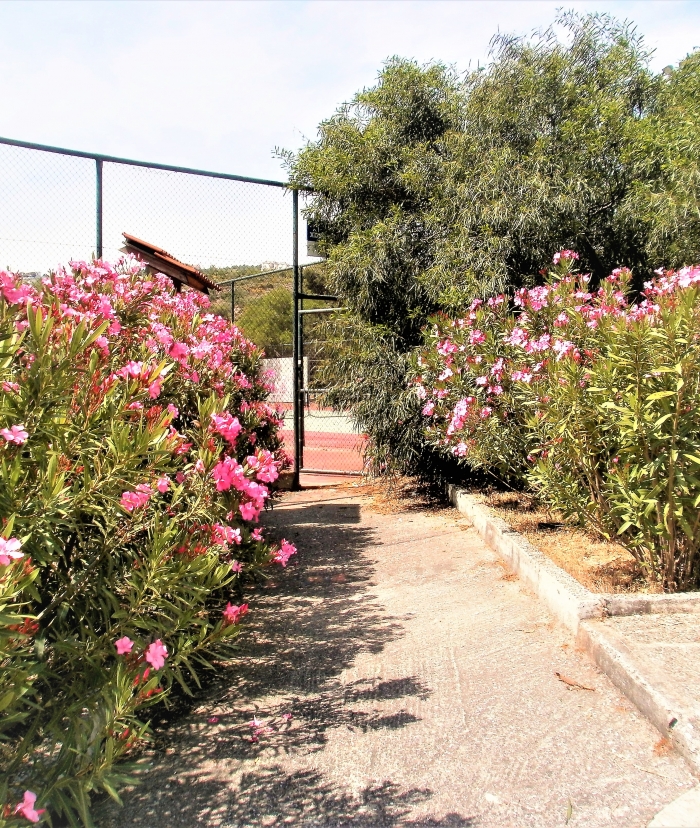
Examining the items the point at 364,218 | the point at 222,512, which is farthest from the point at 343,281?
the point at 222,512

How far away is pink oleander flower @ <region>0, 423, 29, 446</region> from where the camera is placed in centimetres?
179

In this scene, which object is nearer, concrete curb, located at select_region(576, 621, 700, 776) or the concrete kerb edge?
concrete curb, located at select_region(576, 621, 700, 776)

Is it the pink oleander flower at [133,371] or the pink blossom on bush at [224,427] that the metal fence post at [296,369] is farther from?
the pink oleander flower at [133,371]

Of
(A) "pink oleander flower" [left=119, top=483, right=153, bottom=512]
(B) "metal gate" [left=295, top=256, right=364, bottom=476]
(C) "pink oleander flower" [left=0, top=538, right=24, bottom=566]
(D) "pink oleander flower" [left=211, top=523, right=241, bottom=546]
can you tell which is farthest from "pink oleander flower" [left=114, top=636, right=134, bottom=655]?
(B) "metal gate" [left=295, top=256, right=364, bottom=476]

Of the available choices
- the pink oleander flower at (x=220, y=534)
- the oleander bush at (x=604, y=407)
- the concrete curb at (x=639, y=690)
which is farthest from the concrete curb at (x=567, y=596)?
the pink oleander flower at (x=220, y=534)

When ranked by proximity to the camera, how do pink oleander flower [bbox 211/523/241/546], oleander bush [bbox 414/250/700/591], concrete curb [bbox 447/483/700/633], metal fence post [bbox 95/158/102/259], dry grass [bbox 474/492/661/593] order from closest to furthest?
pink oleander flower [bbox 211/523/241/546] < oleander bush [bbox 414/250/700/591] < concrete curb [bbox 447/483/700/633] < dry grass [bbox 474/492/661/593] < metal fence post [bbox 95/158/102/259]

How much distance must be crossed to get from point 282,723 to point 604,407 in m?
2.22

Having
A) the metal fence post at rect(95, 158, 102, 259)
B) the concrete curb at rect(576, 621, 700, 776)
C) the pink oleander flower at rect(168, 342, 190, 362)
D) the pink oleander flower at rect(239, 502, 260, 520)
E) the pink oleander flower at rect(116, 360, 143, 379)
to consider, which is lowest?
the concrete curb at rect(576, 621, 700, 776)

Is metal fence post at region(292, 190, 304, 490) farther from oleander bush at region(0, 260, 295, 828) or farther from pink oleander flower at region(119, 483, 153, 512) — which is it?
pink oleander flower at region(119, 483, 153, 512)

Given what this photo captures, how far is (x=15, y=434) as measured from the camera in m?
1.82

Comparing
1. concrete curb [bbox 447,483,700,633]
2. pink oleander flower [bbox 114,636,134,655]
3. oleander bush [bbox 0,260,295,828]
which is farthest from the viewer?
concrete curb [bbox 447,483,700,633]

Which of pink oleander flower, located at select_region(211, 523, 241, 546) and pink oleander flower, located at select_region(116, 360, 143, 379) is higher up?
pink oleander flower, located at select_region(116, 360, 143, 379)

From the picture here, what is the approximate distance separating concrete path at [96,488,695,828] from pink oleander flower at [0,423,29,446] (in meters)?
1.36

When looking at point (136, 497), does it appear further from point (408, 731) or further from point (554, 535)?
point (554, 535)
